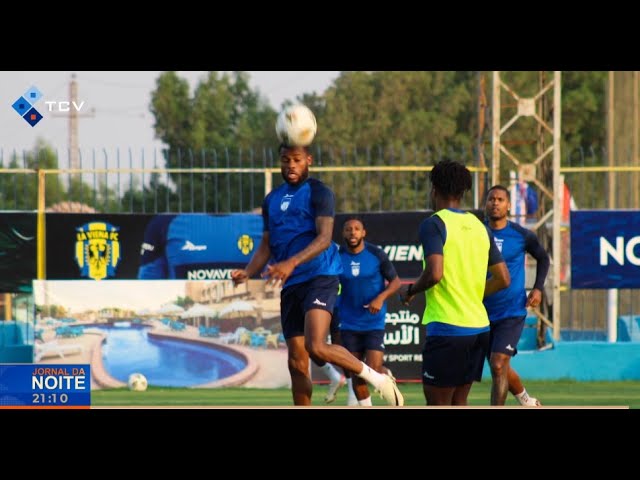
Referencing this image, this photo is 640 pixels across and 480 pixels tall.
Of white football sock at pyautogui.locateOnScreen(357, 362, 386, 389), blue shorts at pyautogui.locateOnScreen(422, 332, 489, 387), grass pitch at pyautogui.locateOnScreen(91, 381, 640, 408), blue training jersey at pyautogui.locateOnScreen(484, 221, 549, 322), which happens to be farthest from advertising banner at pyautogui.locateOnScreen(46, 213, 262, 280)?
blue shorts at pyautogui.locateOnScreen(422, 332, 489, 387)

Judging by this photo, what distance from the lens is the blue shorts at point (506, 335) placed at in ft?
Answer: 38.0

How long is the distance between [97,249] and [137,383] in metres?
2.24

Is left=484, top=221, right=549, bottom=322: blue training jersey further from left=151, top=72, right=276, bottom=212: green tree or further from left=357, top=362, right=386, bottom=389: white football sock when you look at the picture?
left=151, top=72, right=276, bottom=212: green tree

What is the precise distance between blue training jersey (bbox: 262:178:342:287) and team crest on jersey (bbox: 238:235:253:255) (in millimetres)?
8615

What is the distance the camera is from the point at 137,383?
1734cm

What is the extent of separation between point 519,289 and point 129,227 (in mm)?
7928

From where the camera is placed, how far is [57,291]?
17.9 metres

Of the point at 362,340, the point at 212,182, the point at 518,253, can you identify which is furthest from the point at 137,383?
the point at 212,182

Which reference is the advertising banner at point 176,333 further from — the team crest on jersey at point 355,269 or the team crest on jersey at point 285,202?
the team crest on jersey at point 285,202

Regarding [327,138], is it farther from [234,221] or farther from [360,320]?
[360,320]

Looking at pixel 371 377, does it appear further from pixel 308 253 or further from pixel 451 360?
pixel 451 360

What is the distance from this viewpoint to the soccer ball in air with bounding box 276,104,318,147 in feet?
31.6

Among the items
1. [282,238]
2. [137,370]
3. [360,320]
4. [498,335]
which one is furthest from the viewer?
[137,370]

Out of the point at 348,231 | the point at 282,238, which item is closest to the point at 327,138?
the point at 348,231
